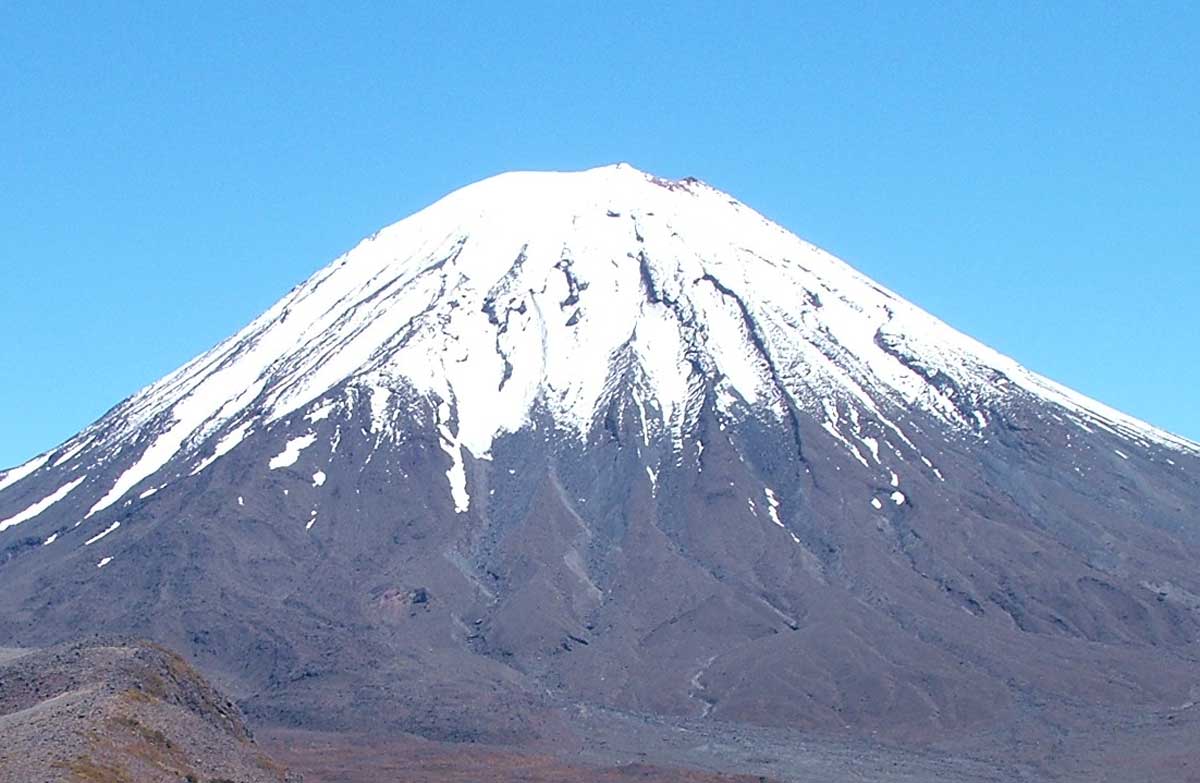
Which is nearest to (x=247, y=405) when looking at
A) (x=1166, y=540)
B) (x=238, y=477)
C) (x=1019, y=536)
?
(x=238, y=477)

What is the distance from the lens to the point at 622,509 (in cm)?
13288

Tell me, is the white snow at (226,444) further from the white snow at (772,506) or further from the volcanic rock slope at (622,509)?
the white snow at (772,506)

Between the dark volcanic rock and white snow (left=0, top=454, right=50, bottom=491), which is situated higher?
white snow (left=0, top=454, right=50, bottom=491)

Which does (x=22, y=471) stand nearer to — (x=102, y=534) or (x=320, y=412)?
(x=102, y=534)

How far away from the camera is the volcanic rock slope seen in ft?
367

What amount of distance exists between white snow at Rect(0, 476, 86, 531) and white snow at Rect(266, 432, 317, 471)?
2162 cm

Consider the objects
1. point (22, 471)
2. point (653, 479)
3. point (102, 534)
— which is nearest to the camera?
point (102, 534)

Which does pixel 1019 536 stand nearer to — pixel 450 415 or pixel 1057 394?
pixel 1057 394

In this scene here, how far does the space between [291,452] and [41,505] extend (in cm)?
2419

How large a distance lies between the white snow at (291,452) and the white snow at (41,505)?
21625mm

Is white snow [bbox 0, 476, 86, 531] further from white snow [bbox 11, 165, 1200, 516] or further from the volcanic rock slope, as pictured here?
white snow [bbox 11, 165, 1200, 516]

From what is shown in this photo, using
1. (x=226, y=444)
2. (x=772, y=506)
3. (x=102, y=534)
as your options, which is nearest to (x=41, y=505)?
(x=102, y=534)

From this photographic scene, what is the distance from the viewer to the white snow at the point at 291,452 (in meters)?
137

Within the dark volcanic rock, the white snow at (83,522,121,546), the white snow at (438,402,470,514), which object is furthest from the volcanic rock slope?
the dark volcanic rock
